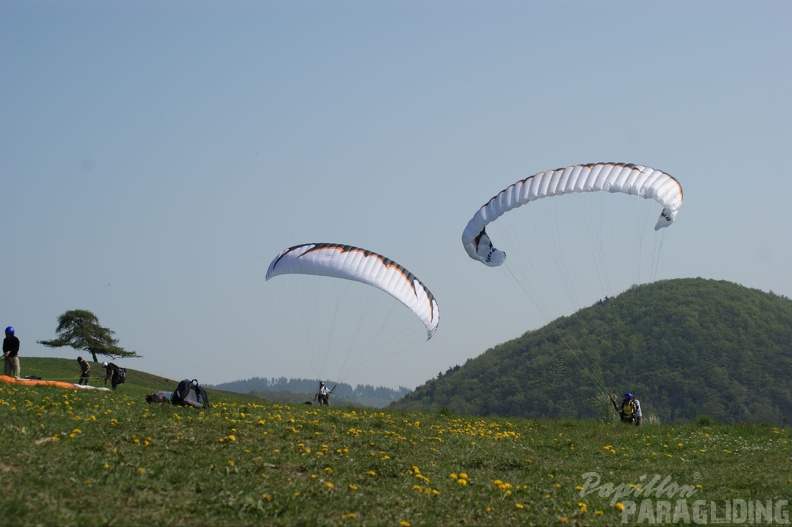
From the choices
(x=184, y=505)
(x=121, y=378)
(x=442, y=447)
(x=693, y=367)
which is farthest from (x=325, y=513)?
(x=693, y=367)

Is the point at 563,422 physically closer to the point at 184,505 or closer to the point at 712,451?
the point at 712,451

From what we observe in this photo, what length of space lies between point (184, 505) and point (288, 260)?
16264 millimetres

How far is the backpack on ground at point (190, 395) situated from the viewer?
20.4m

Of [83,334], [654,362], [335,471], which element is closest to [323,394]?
[335,471]

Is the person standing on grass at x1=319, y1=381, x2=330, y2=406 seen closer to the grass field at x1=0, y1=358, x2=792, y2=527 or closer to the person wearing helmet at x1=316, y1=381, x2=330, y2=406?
the person wearing helmet at x1=316, y1=381, x2=330, y2=406

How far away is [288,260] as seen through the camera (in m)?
27.6

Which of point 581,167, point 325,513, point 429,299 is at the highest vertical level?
point 581,167

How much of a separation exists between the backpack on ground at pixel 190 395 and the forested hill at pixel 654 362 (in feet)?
272

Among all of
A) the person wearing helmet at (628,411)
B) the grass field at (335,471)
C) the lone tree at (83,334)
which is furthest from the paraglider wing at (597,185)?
the lone tree at (83,334)

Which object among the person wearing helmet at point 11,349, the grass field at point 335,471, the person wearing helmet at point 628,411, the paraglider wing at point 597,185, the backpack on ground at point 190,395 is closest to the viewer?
the grass field at point 335,471

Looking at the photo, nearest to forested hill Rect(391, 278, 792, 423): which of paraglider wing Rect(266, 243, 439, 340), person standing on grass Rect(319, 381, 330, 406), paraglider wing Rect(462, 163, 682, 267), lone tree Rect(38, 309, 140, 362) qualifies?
lone tree Rect(38, 309, 140, 362)

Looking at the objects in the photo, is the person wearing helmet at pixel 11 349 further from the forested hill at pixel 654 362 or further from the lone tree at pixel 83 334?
the forested hill at pixel 654 362

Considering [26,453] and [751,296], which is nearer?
[26,453]

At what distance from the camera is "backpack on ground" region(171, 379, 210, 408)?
20.4 metres
